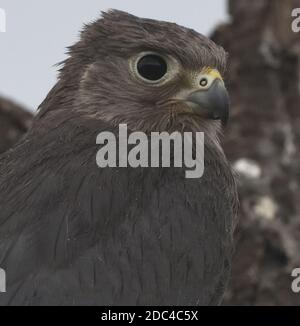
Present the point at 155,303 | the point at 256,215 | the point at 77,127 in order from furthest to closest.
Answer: the point at 256,215
the point at 77,127
the point at 155,303

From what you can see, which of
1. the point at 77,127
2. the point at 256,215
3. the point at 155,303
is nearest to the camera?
the point at 155,303

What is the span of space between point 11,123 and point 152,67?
3454 mm

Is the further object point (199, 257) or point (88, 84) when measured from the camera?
point (88, 84)

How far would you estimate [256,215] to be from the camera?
11.5 metres

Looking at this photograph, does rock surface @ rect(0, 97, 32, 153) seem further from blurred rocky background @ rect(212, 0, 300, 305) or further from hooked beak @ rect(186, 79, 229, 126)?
hooked beak @ rect(186, 79, 229, 126)

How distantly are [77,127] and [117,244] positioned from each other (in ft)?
3.24

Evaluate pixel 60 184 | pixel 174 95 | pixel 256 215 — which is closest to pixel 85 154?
pixel 60 184

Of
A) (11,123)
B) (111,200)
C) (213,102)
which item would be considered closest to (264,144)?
(11,123)

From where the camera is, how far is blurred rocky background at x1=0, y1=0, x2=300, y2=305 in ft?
36.7

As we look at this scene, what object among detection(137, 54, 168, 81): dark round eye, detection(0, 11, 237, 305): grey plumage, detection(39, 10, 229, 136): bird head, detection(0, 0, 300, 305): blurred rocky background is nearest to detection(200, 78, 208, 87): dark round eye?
detection(39, 10, 229, 136): bird head

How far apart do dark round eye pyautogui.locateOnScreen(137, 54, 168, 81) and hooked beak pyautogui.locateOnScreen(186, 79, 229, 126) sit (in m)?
0.24

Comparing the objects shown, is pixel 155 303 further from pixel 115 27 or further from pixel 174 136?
pixel 115 27

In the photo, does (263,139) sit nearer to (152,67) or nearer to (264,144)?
(264,144)

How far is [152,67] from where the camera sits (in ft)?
27.7
